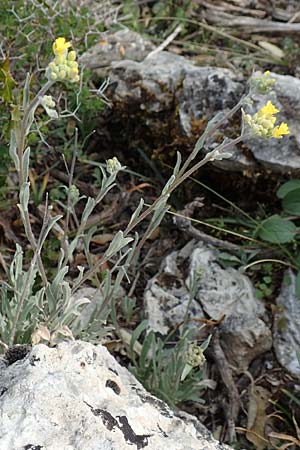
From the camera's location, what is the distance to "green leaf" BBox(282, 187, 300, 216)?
2600mm

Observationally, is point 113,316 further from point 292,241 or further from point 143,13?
point 143,13

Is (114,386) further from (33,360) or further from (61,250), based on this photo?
(61,250)

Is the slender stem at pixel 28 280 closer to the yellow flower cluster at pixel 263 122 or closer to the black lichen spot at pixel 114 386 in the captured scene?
the black lichen spot at pixel 114 386

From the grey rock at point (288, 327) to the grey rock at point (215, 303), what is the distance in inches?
2.0

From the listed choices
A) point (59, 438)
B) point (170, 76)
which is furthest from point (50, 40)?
point (59, 438)

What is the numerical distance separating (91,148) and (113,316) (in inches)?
42.0

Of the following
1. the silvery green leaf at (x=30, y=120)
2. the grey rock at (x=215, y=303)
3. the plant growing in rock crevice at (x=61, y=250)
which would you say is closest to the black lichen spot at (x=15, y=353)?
the plant growing in rock crevice at (x=61, y=250)

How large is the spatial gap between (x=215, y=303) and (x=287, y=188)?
53 centimetres

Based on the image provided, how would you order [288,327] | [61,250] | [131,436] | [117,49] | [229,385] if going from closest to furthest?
[131,436]
[61,250]
[229,385]
[288,327]
[117,49]

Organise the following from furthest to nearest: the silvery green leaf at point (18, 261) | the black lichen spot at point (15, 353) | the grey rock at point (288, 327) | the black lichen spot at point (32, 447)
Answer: the grey rock at point (288, 327) → the silvery green leaf at point (18, 261) → the black lichen spot at point (15, 353) → the black lichen spot at point (32, 447)

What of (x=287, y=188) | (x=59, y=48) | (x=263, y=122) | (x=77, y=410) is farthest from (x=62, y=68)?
(x=287, y=188)

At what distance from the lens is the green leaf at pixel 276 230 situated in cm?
262

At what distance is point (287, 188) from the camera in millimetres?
2615

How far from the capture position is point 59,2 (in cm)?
289
